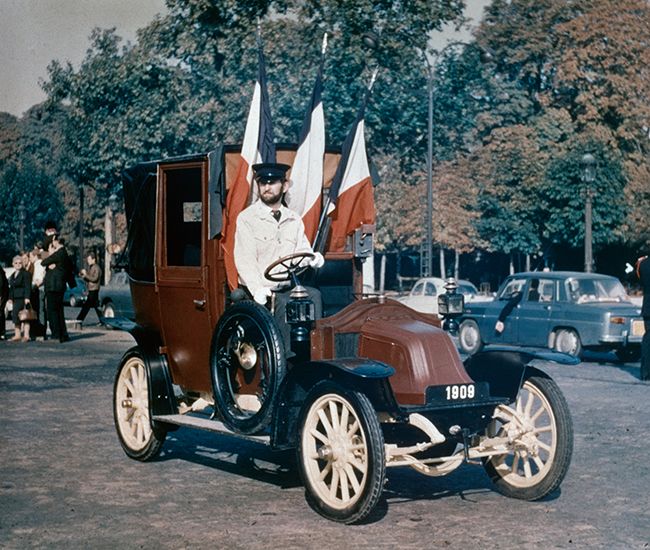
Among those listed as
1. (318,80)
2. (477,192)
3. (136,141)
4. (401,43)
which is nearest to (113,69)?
(136,141)

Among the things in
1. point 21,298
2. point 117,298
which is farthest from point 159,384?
point 117,298

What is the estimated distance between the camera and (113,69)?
40.3 meters

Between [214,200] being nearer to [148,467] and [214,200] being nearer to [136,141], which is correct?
[148,467]

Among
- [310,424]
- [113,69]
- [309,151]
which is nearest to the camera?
[310,424]

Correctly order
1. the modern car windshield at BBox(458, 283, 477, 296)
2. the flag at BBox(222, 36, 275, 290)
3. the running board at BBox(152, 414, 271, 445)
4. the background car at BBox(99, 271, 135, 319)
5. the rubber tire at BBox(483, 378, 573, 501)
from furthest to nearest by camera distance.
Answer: the modern car windshield at BBox(458, 283, 477, 296) < the background car at BBox(99, 271, 135, 319) < the flag at BBox(222, 36, 275, 290) < the running board at BBox(152, 414, 271, 445) < the rubber tire at BBox(483, 378, 573, 501)

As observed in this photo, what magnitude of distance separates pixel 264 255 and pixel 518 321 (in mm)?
13357

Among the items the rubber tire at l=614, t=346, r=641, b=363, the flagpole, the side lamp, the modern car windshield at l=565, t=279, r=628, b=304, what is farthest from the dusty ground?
the rubber tire at l=614, t=346, r=641, b=363

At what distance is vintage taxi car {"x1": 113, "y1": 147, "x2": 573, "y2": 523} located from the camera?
23.0ft

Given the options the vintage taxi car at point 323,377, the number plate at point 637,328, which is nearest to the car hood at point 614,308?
the number plate at point 637,328

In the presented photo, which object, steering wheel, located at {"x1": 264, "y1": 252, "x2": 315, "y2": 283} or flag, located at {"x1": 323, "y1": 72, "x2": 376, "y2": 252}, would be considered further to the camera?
flag, located at {"x1": 323, "y1": 72, "x2": 376, "y2": 252}

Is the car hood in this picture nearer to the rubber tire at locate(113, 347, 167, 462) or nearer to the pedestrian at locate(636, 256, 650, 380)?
the pedestrian at locate(636, 256, 650, 380)

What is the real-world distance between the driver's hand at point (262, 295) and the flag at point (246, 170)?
41 centimetres

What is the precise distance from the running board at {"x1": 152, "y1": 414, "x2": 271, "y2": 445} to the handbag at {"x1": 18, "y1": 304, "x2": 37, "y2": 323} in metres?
15.1

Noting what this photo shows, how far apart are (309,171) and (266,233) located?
94cm
